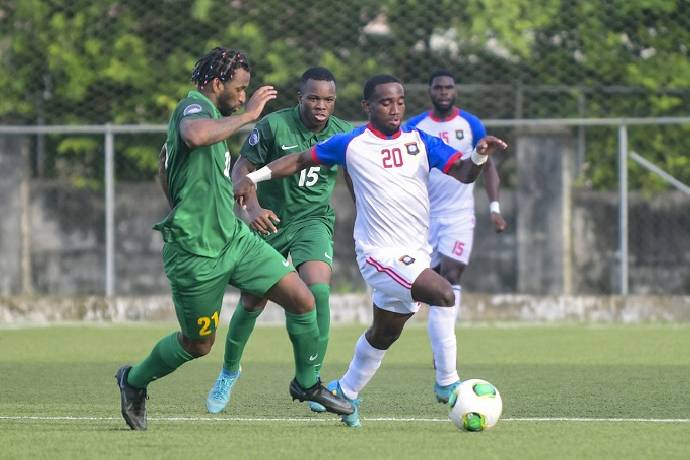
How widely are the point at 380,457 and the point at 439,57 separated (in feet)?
40.5

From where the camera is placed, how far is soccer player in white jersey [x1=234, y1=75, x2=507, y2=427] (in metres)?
8.52

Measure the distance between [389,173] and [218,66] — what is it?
125cm

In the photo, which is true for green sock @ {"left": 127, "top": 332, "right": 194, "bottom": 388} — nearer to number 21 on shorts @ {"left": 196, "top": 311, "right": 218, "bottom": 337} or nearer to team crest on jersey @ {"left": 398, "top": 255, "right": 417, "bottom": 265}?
number 21 on shorts @ {"left": 196, "top": 311, "right": 218, "bottom": 337}

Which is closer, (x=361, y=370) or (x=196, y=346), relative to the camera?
(x=196, y=346)

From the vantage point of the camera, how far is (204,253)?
25.4ft

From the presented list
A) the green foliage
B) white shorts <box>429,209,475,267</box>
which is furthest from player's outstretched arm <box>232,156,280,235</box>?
the green foliage

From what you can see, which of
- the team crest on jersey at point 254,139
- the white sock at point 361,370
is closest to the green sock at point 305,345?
the white sock at point 361,370

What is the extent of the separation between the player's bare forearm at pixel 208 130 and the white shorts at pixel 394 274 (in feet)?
4.59

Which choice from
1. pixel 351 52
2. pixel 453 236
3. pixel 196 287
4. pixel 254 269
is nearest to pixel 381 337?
pixel 254 269

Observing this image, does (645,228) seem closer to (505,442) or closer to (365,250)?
(365,250)

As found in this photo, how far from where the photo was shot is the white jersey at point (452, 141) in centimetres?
1222

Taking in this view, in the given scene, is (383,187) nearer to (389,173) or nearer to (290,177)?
(389,173)

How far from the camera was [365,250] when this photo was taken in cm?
864

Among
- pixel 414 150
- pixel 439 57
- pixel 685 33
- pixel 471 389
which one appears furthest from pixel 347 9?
pixel 471 389
